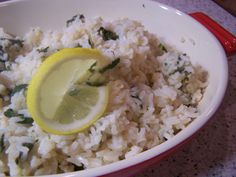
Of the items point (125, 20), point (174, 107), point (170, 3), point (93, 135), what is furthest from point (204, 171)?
point (170, 3)

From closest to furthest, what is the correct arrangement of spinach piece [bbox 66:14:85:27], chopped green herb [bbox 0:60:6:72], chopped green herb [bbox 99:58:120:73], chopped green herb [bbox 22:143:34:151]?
1. chopped green herb [bbox 22:143:34:151]
2. chopped green herb [bbox 99:58:120:73]
3. chopped green herb [bbox 0:60:6:72]
4. spinach piece [bbox 66:14:85:27]

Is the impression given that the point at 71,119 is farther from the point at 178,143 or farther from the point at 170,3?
the point at 170,3

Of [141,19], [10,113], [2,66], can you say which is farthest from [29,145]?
[141,19]

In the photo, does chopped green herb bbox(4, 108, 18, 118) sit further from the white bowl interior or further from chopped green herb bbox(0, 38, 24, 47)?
the white bowl interior

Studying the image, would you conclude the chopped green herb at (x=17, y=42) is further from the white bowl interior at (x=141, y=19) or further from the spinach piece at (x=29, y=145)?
the spinach piece at (x=29, y=145)

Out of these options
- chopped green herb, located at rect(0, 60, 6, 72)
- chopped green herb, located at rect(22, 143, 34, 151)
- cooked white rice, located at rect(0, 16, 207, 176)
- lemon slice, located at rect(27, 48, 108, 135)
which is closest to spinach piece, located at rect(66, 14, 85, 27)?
cooked white rice, located at rect(0, 16, 207, 176)

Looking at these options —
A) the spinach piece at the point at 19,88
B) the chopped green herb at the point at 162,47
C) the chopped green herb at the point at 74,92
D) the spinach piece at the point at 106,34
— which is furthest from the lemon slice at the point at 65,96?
the chopped green herb at the point at 162,47
